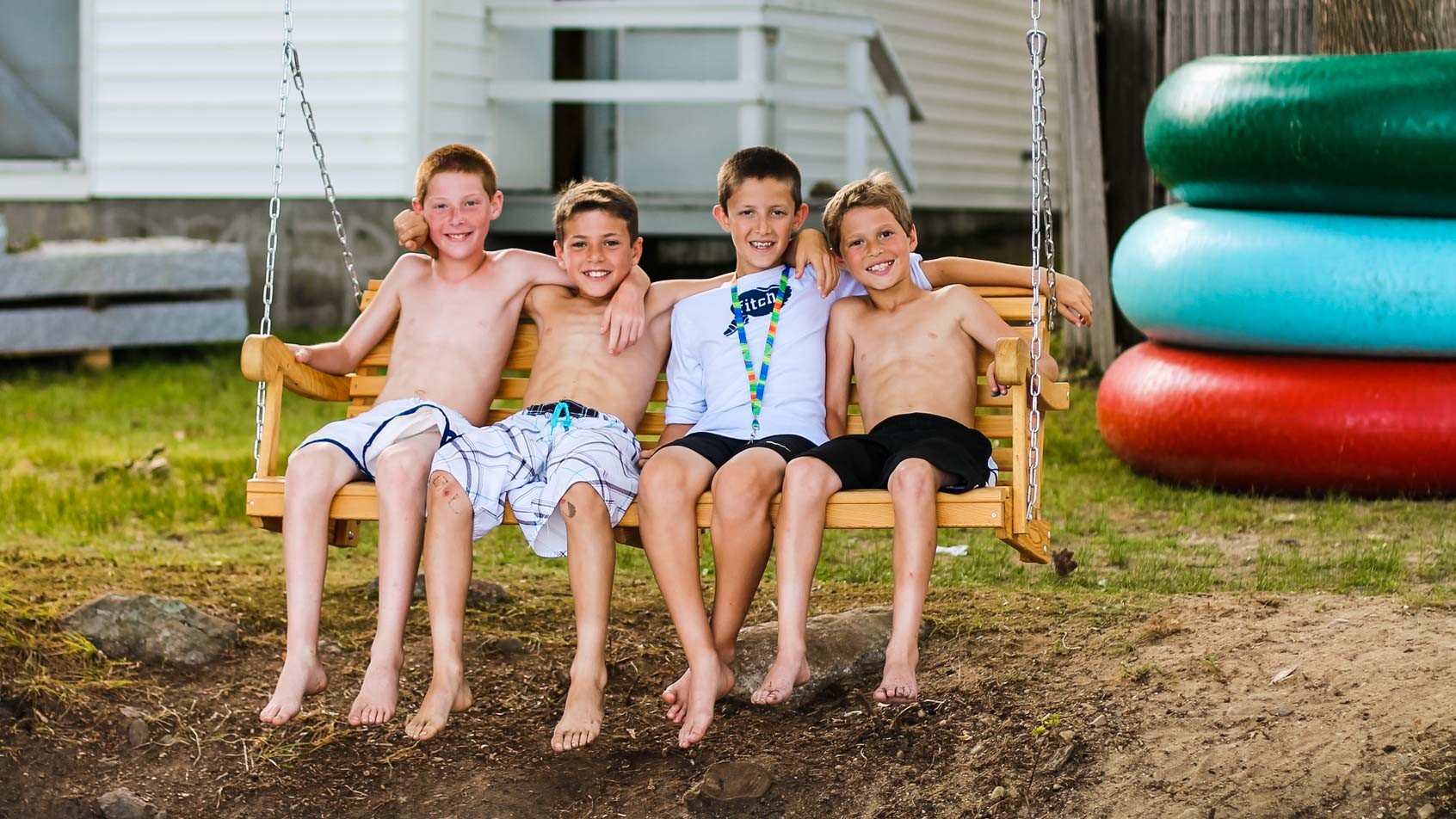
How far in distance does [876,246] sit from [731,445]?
649mm

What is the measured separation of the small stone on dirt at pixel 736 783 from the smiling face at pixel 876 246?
1292mm

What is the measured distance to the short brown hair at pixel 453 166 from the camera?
4.64 m

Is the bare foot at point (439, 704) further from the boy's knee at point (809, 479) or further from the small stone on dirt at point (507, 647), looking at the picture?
the small stone on dirt at point (507, 647)

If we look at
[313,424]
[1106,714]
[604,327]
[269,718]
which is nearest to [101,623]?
[269,718]

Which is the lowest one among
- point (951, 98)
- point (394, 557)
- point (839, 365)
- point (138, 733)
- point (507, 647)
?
point (138, 733)

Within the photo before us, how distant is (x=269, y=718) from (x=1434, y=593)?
3.21 m

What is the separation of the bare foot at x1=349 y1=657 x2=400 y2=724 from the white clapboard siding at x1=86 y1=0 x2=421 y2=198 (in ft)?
24.9

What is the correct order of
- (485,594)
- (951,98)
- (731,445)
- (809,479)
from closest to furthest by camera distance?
(809,479) < (731,445) < (485,594) < (951,98)

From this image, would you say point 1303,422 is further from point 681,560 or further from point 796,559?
point 681,560

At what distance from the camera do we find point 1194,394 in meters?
6.59

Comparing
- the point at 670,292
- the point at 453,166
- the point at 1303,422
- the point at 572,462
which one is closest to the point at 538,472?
the point at 572,462

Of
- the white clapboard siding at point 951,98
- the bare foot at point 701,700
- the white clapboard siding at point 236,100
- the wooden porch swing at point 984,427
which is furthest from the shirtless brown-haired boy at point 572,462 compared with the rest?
the white clapboard siding at point 951,98

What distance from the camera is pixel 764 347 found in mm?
4500

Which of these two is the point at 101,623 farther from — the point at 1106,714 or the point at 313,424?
the point at 313,424
